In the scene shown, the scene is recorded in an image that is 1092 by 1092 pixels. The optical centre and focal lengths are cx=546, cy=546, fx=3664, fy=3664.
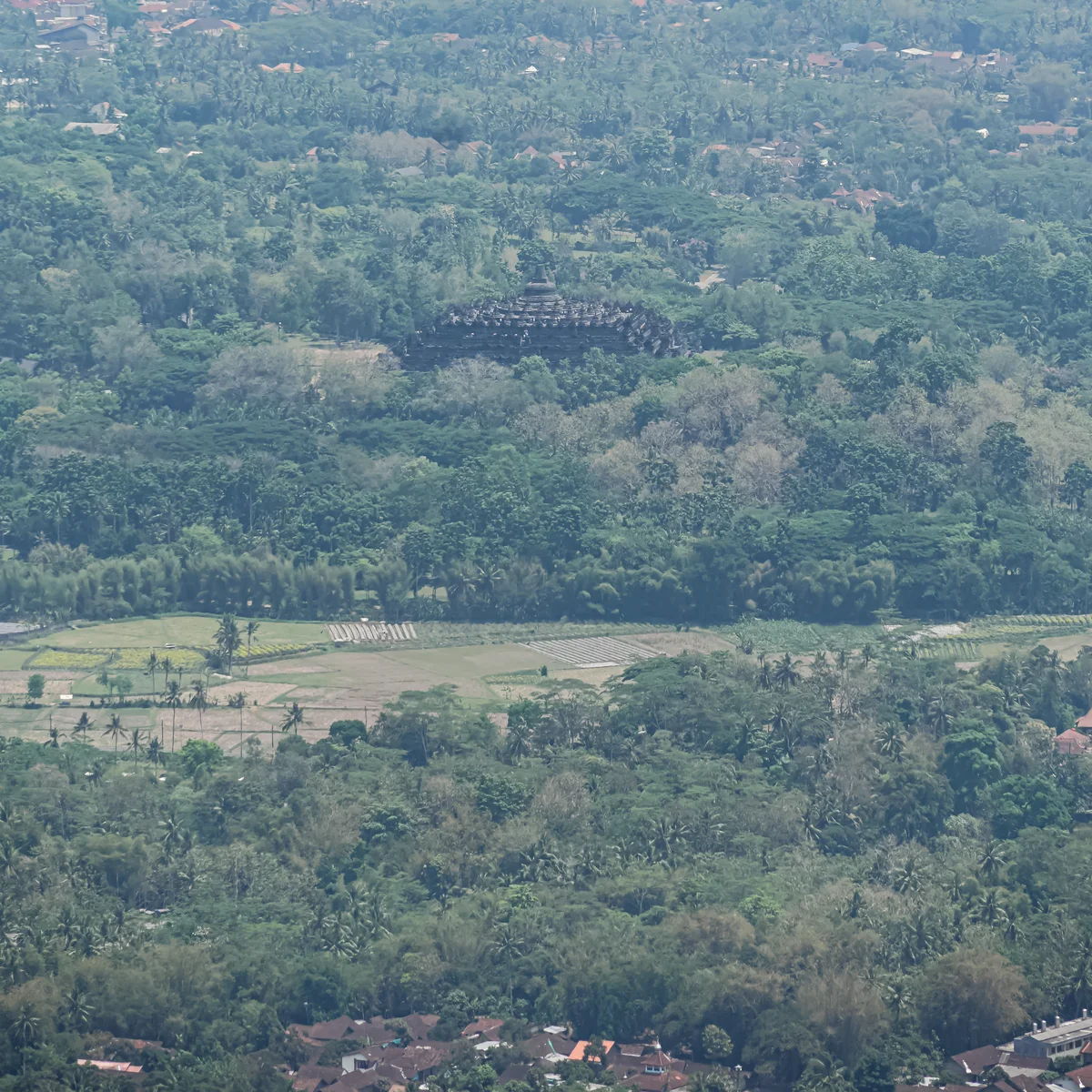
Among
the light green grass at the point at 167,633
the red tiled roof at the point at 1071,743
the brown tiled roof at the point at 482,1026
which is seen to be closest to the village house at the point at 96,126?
the light green grass at the point at 167,633

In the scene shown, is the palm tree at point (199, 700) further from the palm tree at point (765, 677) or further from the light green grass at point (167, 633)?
the palm tree at point (765, 677)

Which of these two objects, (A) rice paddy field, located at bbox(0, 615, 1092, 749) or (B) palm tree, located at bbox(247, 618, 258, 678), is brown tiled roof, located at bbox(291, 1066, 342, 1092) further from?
(B) palm tree, located at bbox(247, 618, 258, 678)

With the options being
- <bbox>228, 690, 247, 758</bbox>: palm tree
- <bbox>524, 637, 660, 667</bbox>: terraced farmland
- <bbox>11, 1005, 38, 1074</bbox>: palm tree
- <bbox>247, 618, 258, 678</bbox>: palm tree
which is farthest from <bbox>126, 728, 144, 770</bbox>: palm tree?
<bbox>11, 1005, 38, 1074</bbox>: palm tree

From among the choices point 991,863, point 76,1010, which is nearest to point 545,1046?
point 76,1010

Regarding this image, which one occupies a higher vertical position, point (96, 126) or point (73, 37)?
point (73, 37)

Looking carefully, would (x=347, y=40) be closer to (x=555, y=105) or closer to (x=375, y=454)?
(x=555, y=105)

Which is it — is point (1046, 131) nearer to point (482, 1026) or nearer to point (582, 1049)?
point (482, 1026)
